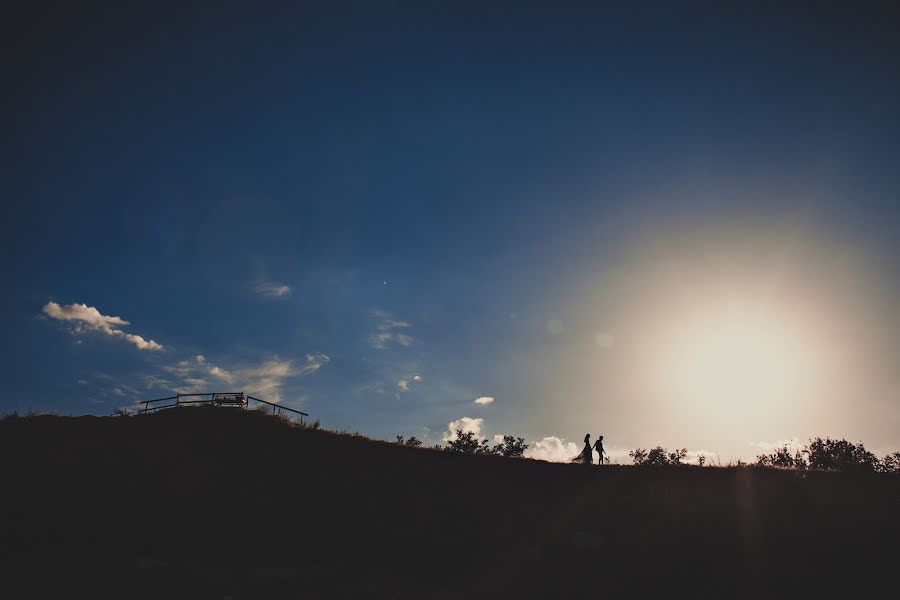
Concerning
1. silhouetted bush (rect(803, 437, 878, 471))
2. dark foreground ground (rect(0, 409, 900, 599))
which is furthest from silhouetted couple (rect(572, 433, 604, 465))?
silhouetted bush (rect(803, 437, 878, 471))

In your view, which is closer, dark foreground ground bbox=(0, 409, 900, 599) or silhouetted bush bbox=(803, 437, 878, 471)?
dark foreground ground bbox=(0, 409, 900, 599)

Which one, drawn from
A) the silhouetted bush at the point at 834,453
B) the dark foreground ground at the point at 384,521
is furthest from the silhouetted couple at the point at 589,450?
the silhouetted bush at the point at 834,453

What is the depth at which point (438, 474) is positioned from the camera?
27.5m

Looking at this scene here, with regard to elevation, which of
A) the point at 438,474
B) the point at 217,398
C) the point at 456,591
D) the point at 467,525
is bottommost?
the point at 456,591

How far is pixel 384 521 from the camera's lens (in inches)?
916

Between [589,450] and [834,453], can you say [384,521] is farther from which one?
[834,453]

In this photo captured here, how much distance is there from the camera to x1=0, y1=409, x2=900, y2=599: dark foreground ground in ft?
Result: 57.1

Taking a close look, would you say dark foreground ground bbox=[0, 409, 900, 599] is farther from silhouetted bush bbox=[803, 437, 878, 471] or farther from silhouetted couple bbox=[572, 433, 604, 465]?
silhouetted bush bbox=[803, 437, 878, 471]

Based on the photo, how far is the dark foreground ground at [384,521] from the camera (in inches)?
685

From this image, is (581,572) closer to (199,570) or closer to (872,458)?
(199,570)

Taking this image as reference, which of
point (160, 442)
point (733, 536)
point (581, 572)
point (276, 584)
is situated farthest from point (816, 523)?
point (160, 442)

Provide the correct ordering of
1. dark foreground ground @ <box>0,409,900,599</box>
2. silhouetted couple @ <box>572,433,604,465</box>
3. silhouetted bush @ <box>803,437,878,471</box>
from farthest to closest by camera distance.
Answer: silhouetted bush @ <box>803,437,878,471</box> < silhouetted couple @ <box>572,433,604,465</box> < dark foreground ground @ <box>0,409,900,599</box>

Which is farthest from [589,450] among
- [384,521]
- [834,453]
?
[834,453]

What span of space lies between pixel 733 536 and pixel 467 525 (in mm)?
11203
